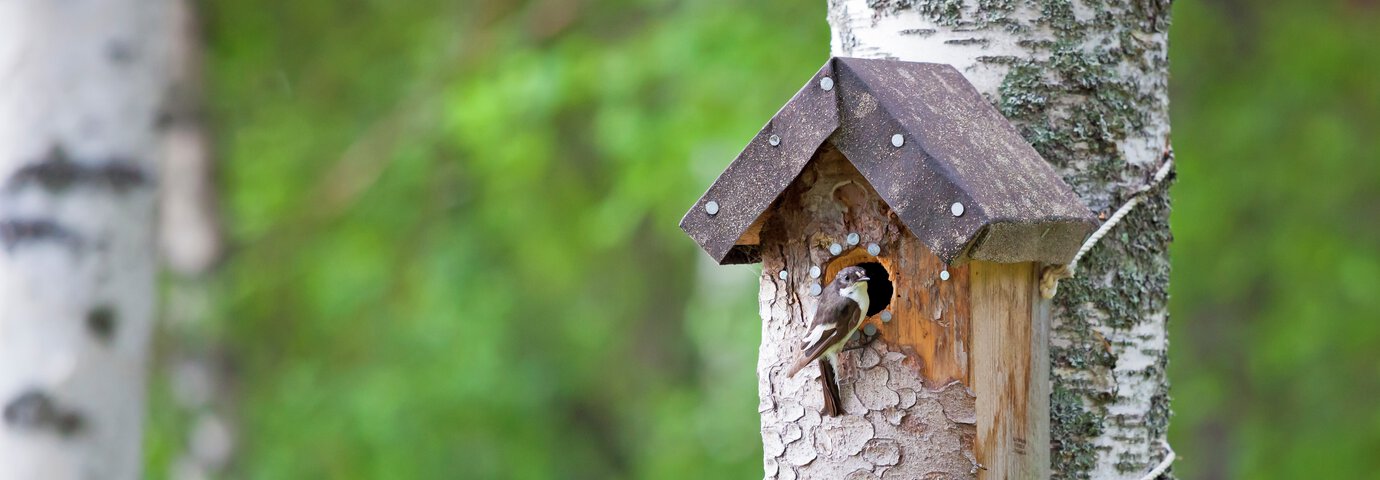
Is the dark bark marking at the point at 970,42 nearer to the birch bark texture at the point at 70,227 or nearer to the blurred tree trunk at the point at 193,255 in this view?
the birch bark texture at the point at 70,227

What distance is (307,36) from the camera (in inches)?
338

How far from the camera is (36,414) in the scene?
3.41 metres

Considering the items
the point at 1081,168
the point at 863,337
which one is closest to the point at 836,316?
the point at 863,337

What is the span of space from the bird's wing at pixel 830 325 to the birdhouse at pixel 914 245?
3.8 inches

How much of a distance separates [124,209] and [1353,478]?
513 centimetres

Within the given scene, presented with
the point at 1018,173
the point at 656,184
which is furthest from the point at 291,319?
the point at 1018,173

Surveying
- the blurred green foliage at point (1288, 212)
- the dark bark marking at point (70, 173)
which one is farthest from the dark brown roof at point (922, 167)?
the blurred green foliage at point (1288, 212)

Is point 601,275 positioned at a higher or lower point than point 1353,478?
higher

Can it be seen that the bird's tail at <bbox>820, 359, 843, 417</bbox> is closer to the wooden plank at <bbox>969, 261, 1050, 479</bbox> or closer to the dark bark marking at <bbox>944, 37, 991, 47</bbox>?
the wooden plank at <bbox>969, 261, 1050, 479</bbox>

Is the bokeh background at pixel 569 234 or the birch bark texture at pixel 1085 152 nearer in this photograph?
the birch bark texture at pixel 1085 152

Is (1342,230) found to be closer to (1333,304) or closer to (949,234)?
(1333,304)

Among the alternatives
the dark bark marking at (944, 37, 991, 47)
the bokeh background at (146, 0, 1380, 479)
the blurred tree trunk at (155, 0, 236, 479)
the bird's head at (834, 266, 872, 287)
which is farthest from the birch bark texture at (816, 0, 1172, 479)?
the blurred tree trunk at (155, 0, 236, 479)

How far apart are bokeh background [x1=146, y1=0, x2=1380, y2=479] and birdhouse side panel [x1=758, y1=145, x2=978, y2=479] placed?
3.36 metres

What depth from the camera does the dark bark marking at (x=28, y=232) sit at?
11.2ft
